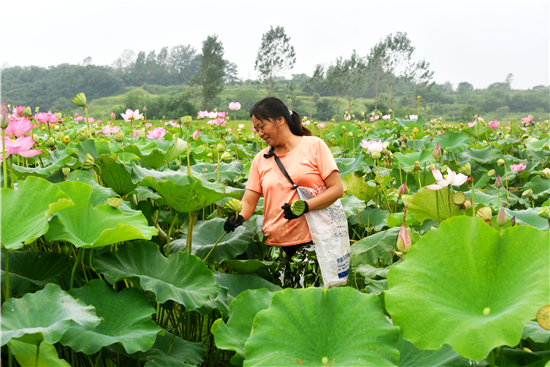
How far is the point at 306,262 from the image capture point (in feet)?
5.96

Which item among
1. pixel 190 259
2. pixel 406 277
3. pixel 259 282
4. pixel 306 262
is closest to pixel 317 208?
pixel 306 262

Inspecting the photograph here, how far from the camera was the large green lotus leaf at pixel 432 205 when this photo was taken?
A: 174 cm

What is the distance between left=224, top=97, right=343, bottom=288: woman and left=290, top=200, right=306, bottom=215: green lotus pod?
137 millimetres

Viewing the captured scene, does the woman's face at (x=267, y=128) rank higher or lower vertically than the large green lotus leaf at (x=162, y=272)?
higher

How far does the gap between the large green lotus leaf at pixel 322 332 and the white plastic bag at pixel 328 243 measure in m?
0.74

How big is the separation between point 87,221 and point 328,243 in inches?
37.1

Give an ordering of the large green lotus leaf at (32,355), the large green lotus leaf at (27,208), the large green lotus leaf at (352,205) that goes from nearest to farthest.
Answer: the large green lotus leaf at (32,355) < the large green lotus leaf at (27,208) < the large green lotus leaf at (352,205)

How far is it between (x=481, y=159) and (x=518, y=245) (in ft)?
10.0

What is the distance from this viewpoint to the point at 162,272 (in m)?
1.30

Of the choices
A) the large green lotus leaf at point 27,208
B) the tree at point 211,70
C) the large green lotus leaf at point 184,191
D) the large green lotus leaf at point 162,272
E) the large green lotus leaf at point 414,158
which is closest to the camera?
the large green lotus leaf at point 27,208

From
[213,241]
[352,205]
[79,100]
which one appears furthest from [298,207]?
[79,100]

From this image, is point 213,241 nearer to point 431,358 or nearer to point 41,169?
point 41,169

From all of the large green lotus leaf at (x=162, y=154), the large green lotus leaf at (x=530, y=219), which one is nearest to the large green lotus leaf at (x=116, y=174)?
the large green lotus leaf at (x=162, y=154)

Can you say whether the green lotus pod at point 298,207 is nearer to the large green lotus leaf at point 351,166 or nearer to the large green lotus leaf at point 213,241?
the large green lotus leaf at point 213,241
